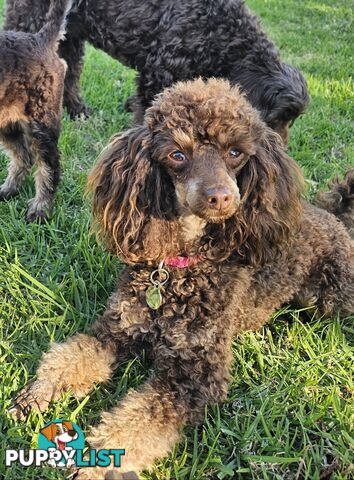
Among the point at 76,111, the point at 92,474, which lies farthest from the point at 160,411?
the point at 76,111

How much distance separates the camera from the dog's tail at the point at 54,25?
3.61 metres

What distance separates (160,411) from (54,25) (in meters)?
2.76

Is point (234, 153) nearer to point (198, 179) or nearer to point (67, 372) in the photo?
point (198, 179)

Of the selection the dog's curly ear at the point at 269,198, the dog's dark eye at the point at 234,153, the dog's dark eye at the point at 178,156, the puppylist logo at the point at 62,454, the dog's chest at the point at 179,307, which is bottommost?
the puppylist logo at the point at 62,454

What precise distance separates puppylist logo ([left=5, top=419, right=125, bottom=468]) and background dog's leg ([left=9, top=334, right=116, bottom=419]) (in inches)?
6.9

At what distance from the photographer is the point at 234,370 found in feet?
8.73

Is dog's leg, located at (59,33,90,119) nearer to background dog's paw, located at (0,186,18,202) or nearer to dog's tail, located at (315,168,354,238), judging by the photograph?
background dog's paw, located at (0,186,18,202)

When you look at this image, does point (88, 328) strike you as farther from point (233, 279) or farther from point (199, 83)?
point (199, 83)

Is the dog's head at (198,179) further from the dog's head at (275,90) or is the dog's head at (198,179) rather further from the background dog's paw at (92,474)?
the dog's head at (275,90)

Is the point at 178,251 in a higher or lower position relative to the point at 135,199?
lower

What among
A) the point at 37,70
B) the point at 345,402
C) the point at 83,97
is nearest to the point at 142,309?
the point at 345,402

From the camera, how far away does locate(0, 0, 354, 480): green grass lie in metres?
2.21

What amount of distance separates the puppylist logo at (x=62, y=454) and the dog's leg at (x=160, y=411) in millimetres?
30

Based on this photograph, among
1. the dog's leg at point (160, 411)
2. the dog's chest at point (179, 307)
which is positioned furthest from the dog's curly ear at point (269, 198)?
the dog's leg at point (160, 411)
